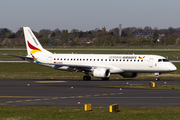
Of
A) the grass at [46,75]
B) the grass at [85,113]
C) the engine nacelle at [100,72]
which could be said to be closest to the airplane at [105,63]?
the engine nacelle at [100,72]

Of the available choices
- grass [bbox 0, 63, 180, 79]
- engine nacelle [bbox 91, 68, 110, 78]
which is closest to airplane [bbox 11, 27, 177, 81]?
engine nacelle [bbox 91, 68, 110, 78]

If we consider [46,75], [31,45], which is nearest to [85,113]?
[31,45]

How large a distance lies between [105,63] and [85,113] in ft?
92.4

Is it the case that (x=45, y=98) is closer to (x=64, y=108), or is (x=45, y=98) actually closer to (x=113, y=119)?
(x=64, y=108)

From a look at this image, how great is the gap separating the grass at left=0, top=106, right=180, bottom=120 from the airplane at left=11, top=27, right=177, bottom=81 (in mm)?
23868

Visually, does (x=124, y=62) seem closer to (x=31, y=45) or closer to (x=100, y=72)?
(x=100, y=72)

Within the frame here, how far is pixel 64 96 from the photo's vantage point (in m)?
29.7

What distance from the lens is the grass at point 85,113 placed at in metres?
18.9

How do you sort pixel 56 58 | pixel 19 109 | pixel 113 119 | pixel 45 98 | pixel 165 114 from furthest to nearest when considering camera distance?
pixel 56 58
pixel 45 98
pixel 19 109
pixel 165 114
pixel 113 119

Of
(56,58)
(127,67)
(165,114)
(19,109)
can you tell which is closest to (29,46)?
(56,58)

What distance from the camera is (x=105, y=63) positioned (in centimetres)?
4825

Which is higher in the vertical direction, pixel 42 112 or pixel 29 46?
pixel 29 46

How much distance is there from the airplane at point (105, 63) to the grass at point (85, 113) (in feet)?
78.3

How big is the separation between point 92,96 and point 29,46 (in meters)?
25.9
